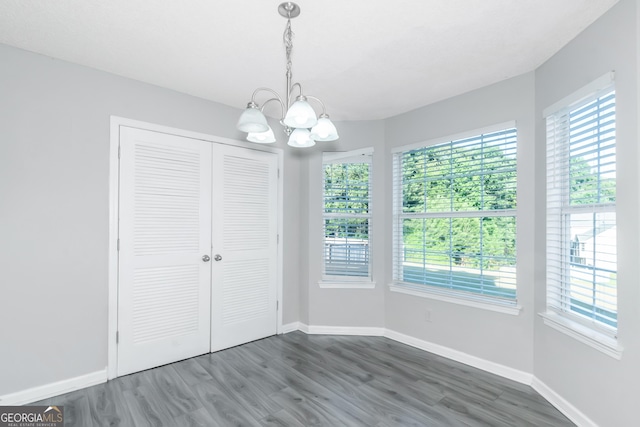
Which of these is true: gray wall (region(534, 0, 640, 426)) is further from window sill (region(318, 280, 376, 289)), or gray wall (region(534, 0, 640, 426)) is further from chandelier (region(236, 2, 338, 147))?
window sill (region(318, 280, 376, 289))

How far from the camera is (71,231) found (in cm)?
249

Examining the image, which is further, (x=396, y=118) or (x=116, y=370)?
(x=396, y=118)

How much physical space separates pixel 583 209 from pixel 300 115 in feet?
6.66

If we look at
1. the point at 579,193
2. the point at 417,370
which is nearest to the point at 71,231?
the point at 417,370

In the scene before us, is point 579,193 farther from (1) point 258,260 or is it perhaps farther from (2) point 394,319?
(1) point 258,260

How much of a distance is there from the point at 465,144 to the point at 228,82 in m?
2.34

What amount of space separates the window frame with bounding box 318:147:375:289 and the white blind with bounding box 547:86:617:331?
1.80 m

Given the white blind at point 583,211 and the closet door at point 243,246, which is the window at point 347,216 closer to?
the closet door at point 243,246

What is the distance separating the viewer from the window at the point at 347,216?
3834 mm

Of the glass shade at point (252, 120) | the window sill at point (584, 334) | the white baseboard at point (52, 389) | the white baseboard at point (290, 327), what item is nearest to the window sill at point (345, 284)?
the white baseboard at point (290, 327)

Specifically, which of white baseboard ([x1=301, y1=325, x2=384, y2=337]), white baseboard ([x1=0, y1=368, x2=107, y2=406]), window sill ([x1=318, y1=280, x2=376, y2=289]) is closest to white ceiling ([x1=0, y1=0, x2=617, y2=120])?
window sill ([x1=318, y1=280, x2=376, y2=289])

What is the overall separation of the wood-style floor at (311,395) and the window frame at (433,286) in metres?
0.60

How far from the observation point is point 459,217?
3.10 metres

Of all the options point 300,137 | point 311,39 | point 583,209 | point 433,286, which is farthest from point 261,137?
point 433,286
